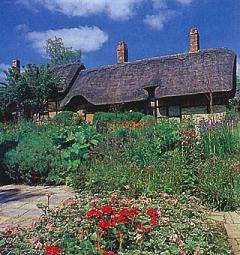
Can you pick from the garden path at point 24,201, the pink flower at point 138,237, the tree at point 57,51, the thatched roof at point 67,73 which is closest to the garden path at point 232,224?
the pink flower at point 138,237

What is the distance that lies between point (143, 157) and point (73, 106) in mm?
15577

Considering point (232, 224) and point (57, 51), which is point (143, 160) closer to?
point (232, 224)

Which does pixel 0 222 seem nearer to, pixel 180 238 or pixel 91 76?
pixel 180 238

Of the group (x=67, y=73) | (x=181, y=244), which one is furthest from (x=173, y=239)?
(x=67, y=73)

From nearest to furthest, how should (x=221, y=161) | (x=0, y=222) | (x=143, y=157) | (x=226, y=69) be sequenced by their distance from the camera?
(x=0, y=222) → (x=221, y=161) → (x=143, y=157) → (x=226, y=69)

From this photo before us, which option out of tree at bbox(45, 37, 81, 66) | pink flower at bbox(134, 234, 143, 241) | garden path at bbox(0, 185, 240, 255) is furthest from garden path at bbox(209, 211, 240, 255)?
tree at bbox(45, 37, 81, 66)

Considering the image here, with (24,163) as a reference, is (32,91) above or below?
above

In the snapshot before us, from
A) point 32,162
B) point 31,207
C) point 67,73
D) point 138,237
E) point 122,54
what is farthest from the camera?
point 67,73

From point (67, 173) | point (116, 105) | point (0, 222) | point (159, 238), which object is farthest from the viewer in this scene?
point (116, 105)

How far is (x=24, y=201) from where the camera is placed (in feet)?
13.4

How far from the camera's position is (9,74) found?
20.1 metres

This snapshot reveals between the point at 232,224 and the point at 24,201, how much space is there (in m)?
2.66

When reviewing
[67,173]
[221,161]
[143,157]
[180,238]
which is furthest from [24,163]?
[180,238]

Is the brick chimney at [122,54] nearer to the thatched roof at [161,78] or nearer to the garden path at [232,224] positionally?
the thatched roof at [161,78]
